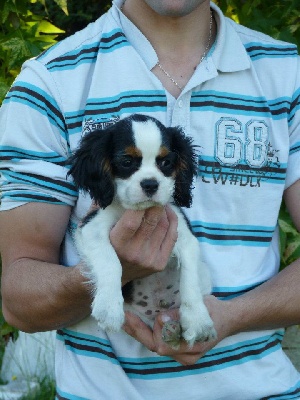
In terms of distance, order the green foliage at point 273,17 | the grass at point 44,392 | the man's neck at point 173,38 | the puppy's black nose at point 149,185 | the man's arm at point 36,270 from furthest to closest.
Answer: the grass at point 44,392, the green foliage at point 273,17, the man's neck at point 173,38, the man's arm at point 36,270, the puppy's black nose at point 149,185

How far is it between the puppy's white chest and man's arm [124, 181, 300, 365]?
0.14m

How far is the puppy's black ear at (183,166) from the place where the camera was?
2908mm

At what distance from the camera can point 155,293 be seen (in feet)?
10.2

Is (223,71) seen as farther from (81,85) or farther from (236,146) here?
(81,85)

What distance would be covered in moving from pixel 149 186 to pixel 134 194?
0.06 metres

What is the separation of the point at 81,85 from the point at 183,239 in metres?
0.66

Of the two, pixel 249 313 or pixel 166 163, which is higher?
pixel 166 163

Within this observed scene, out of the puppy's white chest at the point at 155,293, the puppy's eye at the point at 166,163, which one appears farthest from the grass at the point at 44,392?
the puppy's eye at the point at 166,163

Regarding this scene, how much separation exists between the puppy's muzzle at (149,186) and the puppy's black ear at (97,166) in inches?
6.2

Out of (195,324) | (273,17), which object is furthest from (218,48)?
(195,324)

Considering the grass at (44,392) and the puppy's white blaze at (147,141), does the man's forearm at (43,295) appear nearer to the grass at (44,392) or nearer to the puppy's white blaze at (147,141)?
the puppy's white blaze at (147,141)

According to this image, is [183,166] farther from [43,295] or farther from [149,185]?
[43,295]

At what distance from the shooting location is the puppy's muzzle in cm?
271

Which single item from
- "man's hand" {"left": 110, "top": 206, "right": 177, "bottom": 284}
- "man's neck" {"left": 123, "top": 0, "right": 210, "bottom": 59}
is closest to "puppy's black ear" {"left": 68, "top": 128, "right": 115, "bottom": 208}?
"man's hand" {"left": 110, "top": 206, "right": 177, "bottom": 284}
